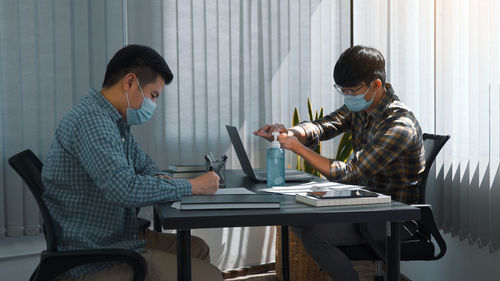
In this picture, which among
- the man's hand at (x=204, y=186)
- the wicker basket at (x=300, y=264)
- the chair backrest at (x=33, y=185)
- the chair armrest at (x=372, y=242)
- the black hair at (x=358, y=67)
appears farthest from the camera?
the wicker basket at (x=300, y=264)

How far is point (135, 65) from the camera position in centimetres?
174

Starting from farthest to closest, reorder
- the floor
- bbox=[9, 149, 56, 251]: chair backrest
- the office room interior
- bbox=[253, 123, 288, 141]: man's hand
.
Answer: the floor → the office room interior → bbox=[253, 123, 288, 141]: man's hand → bbox=[9, 149, 56, 251]: chair backrest

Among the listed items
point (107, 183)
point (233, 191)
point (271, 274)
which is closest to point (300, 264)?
point (271, 274)

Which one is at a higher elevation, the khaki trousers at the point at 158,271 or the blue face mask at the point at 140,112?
the blue face mask at the point at 140,112

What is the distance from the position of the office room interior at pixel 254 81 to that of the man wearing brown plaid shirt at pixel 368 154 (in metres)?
0.56

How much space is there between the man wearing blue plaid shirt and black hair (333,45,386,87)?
870 mm

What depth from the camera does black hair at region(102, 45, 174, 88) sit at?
1.73 meters

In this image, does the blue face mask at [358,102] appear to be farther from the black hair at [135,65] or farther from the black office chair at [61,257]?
the black office chair at [61,257]

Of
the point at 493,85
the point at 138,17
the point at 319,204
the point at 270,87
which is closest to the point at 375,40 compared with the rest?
the point at 270,87

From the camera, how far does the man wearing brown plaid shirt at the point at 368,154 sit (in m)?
1.96

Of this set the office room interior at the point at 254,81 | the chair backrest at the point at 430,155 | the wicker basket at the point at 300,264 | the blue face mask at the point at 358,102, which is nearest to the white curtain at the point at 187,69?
the office room interior at the point at 254,81

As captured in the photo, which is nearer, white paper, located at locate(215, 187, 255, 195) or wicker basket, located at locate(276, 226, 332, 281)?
white paper, located at locate(215, 187, 255, 195)

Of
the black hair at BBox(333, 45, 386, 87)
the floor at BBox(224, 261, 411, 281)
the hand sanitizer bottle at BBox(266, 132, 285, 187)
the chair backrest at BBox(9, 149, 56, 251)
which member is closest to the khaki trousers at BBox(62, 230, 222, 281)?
the chair backrest at BBox(9, 149, 56, 251)

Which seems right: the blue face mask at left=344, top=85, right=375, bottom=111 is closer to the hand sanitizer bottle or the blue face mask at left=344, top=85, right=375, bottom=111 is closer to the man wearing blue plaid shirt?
the hand sanitizer bottle
